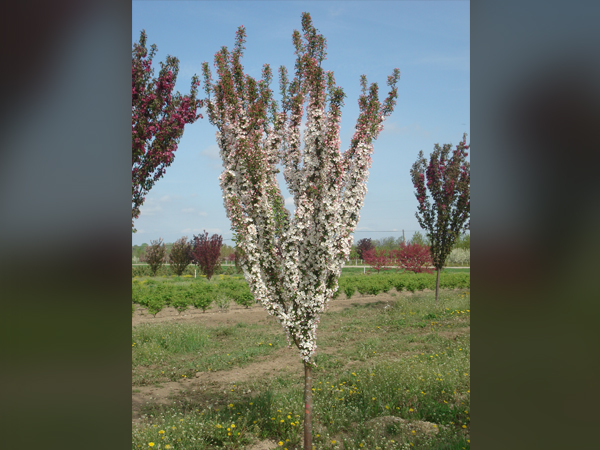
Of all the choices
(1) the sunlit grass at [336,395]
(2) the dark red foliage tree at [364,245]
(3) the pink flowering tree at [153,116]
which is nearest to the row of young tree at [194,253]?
(1) the sunlit grass at [336,395]

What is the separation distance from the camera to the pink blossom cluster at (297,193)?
3943mm

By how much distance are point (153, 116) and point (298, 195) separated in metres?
3.71

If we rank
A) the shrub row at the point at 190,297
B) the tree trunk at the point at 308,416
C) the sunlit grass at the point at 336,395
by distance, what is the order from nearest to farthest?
the tree trunk at the point at 308,416 < the sunlit grass at the point at 336,395 < the shrub row at the point at 190,297

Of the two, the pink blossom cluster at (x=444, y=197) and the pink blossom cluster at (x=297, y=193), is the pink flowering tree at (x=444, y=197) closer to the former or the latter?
the pink blossom cluster at (x=444, y=197)

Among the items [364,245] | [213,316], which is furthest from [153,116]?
[364,245]

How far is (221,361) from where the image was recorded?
25.7 feet

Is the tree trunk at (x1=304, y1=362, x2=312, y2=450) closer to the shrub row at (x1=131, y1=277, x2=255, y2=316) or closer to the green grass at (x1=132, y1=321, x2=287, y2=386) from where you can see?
the green grass at (x1=132, y1=321, x2=287, y2=386)

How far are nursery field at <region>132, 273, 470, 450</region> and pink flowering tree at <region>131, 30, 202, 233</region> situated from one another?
10.4ft

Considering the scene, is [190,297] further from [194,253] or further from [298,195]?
[298,195]

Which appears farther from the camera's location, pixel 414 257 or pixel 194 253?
pixel 194 253

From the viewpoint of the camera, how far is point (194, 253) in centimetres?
2036

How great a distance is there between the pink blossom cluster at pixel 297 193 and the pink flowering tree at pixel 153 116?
258 centimetres
